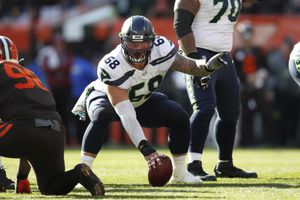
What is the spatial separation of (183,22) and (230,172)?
1.47 m

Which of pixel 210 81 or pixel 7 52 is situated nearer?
pixel 7 52

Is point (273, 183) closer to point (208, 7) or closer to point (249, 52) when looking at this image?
point (208, 7)

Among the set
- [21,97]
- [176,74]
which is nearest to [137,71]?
[21,97]

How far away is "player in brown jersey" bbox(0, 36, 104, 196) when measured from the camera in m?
6.39

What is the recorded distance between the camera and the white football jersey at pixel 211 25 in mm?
8211

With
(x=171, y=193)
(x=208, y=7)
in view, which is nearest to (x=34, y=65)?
(x=208, y=7)

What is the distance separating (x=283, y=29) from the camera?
1633cm

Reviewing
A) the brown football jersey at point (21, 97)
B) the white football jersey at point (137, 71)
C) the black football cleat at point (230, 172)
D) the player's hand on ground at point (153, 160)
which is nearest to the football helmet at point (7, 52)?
the brown football jersey at point (21, 97)

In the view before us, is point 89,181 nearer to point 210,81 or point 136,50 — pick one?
point 136,50

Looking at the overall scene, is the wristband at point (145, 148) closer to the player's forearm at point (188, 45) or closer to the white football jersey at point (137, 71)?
the white football jersey at point (137, 71)

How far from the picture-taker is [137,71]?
7273 millimetres

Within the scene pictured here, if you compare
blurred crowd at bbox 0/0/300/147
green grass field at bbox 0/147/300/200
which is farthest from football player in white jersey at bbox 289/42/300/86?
blurred crowd at bbox 0/0/300/147

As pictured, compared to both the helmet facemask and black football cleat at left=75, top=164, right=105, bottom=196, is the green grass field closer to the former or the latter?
black football cleat at left=75, top=164, right=105, bottom=196

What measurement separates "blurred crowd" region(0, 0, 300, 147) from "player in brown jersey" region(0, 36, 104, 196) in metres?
8.14
